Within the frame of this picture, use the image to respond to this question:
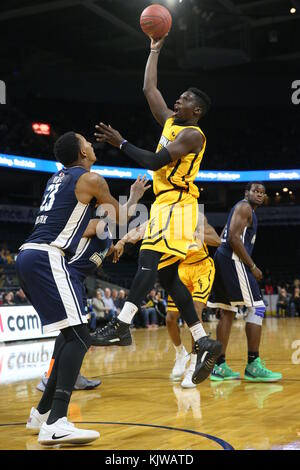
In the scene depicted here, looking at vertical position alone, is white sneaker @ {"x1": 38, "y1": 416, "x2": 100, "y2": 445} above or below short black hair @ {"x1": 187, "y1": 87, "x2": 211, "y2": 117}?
below

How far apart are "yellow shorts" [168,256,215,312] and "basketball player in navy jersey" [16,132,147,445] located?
97.9 inches

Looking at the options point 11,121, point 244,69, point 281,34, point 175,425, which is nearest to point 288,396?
point 175,425

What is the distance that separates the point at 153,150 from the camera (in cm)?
2842

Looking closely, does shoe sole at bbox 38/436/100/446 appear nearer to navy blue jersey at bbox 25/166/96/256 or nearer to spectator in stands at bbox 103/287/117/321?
navy blue jersey at bbox 25/166/96/256

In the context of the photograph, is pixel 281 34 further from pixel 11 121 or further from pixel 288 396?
pixel 288 396

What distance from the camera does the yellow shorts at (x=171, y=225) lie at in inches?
184

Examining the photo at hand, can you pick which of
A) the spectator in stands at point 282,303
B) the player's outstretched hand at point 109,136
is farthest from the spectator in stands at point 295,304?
the player's outstretched hand at point 109,136

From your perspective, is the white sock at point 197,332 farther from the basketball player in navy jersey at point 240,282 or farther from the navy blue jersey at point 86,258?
the basketball player in navy jersey at point 240,282

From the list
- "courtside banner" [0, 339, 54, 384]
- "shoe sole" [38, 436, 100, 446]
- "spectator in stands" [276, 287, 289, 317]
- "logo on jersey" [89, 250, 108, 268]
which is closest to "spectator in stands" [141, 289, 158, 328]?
"courtside banner" [0, 339, 54, 384]

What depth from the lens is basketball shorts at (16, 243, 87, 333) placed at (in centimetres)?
365

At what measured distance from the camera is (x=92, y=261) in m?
4.22

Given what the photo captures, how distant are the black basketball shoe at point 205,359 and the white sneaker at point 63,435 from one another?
4.12 feet

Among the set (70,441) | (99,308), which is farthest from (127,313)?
(99,308)

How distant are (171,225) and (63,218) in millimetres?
1120
